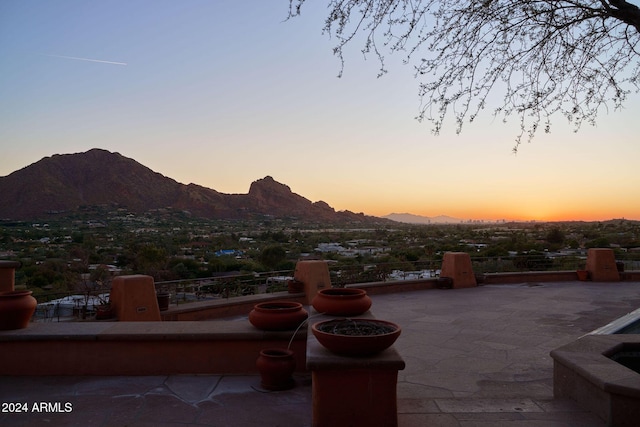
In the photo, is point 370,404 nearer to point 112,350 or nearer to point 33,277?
point 112,350

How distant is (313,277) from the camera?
10.5m

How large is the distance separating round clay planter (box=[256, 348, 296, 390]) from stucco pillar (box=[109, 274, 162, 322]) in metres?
3.90

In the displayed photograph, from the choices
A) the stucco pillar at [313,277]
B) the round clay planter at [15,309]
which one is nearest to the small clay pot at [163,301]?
the stucco pillar at [313,277]

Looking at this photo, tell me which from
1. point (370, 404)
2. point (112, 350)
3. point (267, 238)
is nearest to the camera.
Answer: point (370, 404)

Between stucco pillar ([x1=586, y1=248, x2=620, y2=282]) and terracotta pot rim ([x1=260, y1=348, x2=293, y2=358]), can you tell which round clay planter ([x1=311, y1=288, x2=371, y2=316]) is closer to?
terracotta pot rim ([x1=260, y1=348, x2=293, y2=358])

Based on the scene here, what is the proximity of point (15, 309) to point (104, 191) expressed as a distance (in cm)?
8760

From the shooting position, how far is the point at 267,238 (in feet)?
205

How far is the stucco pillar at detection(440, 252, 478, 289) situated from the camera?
43.8ft

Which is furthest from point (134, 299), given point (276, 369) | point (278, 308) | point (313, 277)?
point (276, 369)

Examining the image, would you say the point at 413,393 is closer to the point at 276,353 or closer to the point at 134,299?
the point at 276,353

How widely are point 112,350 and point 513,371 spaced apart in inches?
185

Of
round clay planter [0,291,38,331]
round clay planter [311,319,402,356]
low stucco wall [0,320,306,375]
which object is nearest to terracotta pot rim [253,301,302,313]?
low stucco wall [0,320,306,375]

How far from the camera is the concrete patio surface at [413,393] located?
394 centimetres

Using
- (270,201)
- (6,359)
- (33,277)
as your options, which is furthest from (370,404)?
(270,201)
